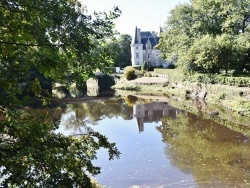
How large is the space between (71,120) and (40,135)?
21910 millimetres

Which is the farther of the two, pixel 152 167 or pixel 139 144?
pixel 139 144

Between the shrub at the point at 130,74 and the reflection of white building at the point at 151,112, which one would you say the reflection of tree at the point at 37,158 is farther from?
the shrub at the point at 130,74

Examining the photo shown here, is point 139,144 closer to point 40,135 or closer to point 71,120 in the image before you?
point 71,120

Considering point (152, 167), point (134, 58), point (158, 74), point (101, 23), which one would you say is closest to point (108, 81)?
point (158, 74)

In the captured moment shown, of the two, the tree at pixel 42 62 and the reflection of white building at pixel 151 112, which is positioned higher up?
the tree at pixel 42 62

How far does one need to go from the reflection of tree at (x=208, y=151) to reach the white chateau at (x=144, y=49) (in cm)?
5436

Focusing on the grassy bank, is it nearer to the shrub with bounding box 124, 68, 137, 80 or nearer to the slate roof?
the shrub with bounding box 124, 68, 137, 80

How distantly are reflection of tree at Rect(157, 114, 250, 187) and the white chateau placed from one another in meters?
54.4

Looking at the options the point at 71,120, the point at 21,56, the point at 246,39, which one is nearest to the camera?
the point at 21,56

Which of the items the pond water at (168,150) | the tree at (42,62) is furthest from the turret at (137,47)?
the tree at (42,62)

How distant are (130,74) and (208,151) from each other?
132 ft

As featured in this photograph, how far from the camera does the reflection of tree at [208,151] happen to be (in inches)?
532

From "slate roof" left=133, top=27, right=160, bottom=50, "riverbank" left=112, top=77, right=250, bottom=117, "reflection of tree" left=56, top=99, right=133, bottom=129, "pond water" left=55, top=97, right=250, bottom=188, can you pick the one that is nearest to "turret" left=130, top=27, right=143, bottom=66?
"slate roof" left=133, top=27, right=160, bottom=50

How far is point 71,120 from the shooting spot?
26.9 meters
